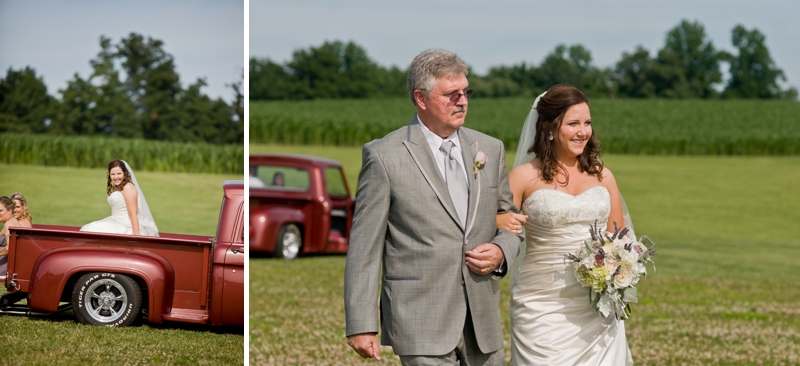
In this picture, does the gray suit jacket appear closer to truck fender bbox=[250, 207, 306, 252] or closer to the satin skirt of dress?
the satin skirt of dress

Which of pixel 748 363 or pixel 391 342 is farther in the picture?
pixel 748 363

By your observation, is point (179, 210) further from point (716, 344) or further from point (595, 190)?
point (716, 344)

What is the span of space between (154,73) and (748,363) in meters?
6.29

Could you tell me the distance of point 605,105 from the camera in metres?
70.4

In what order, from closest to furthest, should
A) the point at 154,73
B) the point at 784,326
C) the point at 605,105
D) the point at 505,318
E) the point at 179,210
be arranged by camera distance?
1. the point at 179,210
2. the point at 154,73
3. the point at 784,326
4. the point at 505,318
5. the point at 605,105

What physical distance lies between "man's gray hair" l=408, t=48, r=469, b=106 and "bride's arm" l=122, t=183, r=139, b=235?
2206 mm

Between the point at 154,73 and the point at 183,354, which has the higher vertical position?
the point at 154,73

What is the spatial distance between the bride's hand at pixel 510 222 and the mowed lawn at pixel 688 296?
4632 mm

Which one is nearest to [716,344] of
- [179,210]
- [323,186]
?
[179,210]

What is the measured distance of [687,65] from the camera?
297ft

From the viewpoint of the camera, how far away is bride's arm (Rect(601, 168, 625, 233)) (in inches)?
204

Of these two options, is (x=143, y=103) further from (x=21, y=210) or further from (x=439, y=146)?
(x=439, y=146)

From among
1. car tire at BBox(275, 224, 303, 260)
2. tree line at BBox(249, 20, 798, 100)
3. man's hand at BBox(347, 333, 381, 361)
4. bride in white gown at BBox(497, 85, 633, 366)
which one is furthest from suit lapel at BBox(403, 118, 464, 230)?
tree line at BBox(249, 20, 798, 100)

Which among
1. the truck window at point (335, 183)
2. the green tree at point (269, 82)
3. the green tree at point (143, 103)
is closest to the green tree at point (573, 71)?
the green tree at point (269, 82)
